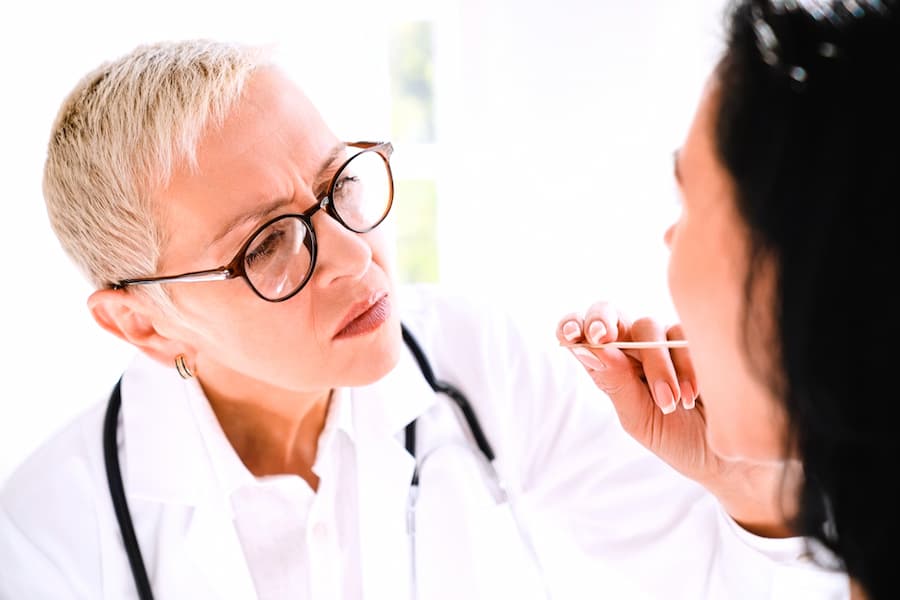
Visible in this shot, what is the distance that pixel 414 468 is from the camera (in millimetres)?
1332

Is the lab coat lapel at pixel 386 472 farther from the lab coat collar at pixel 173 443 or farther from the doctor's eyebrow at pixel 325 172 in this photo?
the doctor's eyebrow at pixel 325 172

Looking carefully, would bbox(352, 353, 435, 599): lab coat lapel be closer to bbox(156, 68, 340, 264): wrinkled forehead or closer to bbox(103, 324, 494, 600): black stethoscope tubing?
bbox(103, 324, 494, 600): black stethoscope tubing

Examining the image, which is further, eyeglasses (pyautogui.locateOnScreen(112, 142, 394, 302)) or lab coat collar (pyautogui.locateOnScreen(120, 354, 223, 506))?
lab coat collar (pyautogui.locateOnScreen(120, 354, 223, 506))

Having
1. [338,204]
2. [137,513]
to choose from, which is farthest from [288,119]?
[137,513]

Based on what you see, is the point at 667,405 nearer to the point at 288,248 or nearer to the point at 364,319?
the point at 364,319

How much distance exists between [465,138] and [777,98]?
1875 millimetres

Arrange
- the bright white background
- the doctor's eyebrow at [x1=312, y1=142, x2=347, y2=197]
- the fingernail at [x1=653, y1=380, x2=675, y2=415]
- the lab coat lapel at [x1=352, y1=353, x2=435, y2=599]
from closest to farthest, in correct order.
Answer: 1. the fingernail at [x1=653, y1=380, x2=675, y2=415]
2. the doctor's eyebrow at [x1=312, y1=142, x2=347, y2=197]
3. the lab coat lapel at [x1=352, y1=353, x2=435, y2=599]
4. the bright white background

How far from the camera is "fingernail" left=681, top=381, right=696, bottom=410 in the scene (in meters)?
1.08

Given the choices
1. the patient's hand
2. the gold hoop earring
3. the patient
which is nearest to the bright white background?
the gold hoop earring

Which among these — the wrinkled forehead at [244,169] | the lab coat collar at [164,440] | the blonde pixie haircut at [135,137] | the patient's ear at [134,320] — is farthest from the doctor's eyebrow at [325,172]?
the lab coat collar at [164,440]

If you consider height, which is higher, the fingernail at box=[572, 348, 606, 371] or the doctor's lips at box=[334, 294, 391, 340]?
the doctor's lips at box=[334, 294, 391, 340]

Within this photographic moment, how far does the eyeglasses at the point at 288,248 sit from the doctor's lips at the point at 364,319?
0.10 m

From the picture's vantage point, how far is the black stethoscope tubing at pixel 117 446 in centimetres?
117

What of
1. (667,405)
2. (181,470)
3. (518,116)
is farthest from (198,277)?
(518,116)
